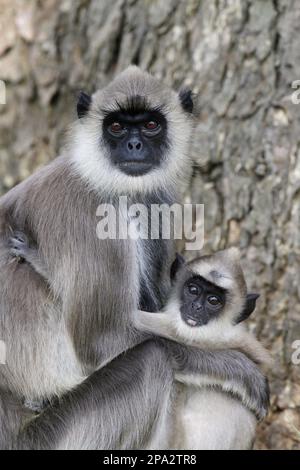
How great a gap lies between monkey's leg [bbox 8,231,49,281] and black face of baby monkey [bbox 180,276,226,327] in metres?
0.71

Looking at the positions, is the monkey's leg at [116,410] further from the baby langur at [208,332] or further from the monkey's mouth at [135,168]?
the monkey's mouth at [135,168]

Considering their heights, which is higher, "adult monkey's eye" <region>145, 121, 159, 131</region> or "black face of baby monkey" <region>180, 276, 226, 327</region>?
"adult monkey's eye" <region>145, 121, 159, 131</region>

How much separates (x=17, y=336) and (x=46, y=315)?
17 cm

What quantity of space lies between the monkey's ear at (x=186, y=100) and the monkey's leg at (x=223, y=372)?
1298 mm

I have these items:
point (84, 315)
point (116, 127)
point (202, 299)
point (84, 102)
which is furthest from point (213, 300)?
point (84, 102)

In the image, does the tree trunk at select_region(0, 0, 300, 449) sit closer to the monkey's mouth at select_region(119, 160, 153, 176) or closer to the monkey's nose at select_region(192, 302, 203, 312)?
the monkey's mouth at select_region(119, 160, 153, 176)

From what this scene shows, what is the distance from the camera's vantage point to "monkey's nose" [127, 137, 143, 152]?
5047 millimetres

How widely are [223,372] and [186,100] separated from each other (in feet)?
4.89

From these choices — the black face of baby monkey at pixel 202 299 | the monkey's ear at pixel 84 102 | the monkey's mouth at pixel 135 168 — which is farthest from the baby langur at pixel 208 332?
the monkey's ear at pixel 84 102

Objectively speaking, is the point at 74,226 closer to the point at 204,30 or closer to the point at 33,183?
the point at 33,183

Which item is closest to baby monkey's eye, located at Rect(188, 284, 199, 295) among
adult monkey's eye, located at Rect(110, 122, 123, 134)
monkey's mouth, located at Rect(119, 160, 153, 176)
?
monkey's mouth, located at Rect(119, 160, 153, 176)

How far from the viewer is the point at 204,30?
285 inches

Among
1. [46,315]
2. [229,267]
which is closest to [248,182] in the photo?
[229,267]

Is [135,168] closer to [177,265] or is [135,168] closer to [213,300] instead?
[177,265]
